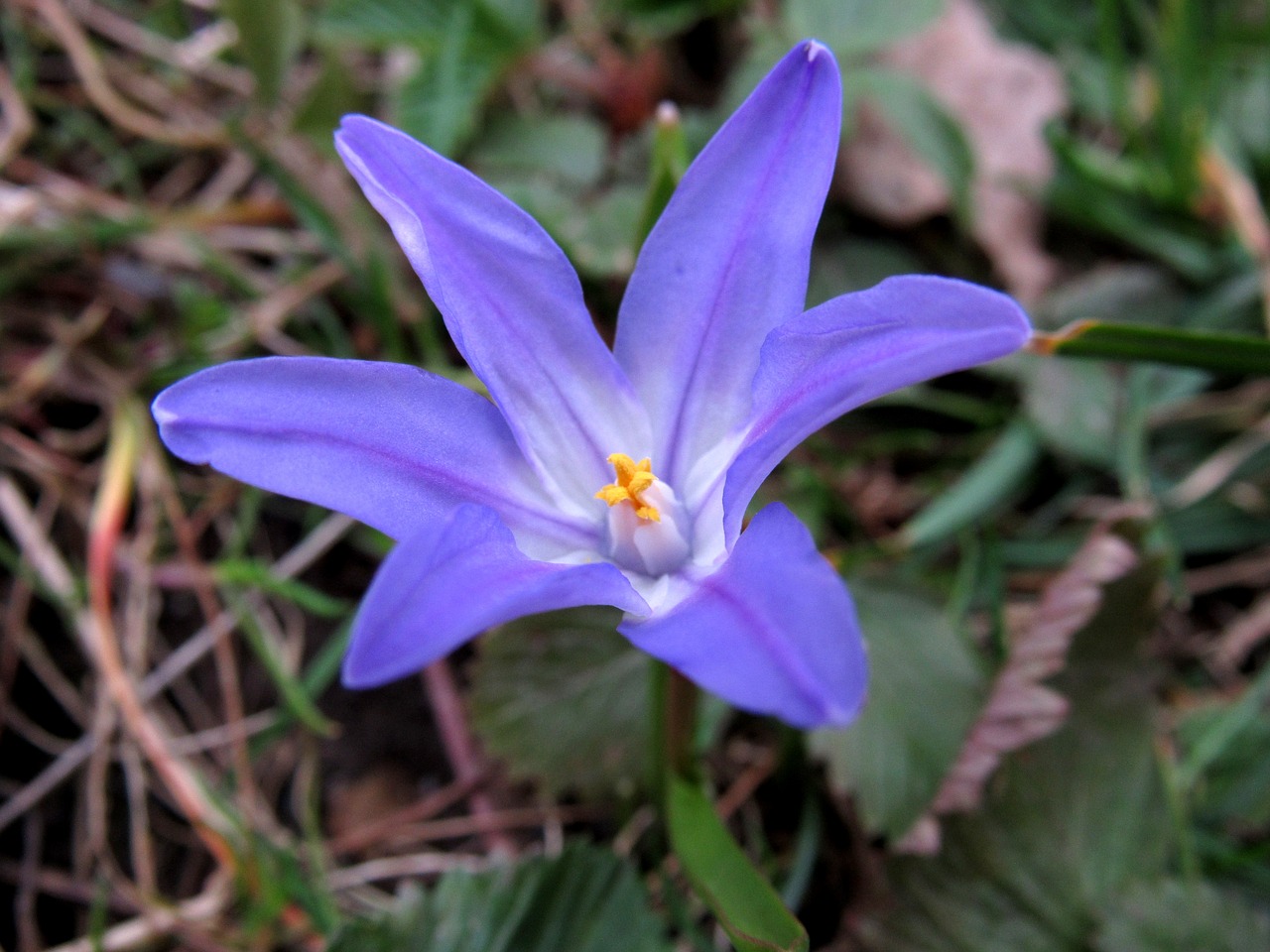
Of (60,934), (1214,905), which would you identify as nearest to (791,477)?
(1214,905)

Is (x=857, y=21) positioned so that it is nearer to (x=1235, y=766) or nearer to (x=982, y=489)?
(x=982, y=489)

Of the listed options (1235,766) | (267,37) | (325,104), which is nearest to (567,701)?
(1235,766)

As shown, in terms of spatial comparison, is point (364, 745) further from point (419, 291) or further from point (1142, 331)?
point (1142, 331)

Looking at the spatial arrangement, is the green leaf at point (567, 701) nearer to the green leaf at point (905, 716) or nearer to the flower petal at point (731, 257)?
the green leaf at point (905, 716)

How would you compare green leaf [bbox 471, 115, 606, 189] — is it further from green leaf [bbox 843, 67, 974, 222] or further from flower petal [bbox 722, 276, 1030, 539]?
flower petal [bbox 722, 276, 1030, 539]

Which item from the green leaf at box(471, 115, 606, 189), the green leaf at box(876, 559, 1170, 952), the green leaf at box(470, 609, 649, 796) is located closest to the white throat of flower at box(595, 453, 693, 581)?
the green leaf at box(470, 609, 649, 796)

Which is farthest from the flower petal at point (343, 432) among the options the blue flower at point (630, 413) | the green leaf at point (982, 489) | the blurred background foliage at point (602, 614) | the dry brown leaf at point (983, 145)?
the dry brown leaf at point (983, 145)

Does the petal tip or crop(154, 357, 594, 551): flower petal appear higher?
the petal tip
